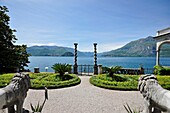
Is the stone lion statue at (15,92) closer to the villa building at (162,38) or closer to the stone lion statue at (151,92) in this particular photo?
the stone lion statue at (151,92)

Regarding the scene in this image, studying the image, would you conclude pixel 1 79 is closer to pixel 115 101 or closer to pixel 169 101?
pixel 115 101

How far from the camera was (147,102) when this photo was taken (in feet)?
18.0

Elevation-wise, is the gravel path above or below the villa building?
below

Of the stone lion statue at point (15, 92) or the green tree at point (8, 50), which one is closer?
the stone lion statue at point (15, 92)

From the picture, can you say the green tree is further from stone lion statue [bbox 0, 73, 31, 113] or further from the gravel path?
stone lion statue [bbox 0, 73, 31, 113]

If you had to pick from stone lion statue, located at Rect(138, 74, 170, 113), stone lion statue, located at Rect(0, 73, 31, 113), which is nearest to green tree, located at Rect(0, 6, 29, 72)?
stone lion statue, located at Rect(0, 73, 31, 113)

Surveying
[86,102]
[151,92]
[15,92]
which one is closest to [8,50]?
[86,102]

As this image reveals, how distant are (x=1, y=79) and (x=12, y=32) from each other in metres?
9.01

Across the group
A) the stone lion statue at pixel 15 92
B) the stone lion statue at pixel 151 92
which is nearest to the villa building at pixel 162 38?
the stone lion statue at pixel 151 92

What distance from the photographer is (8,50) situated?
20766 millimetres

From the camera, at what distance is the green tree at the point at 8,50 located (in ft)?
66.8

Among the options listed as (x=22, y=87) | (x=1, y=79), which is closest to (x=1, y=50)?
(x=1, y=79)

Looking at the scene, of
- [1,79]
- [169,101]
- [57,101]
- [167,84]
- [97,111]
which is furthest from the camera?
[1,79]

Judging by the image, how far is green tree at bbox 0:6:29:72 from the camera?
2038 centimetres
